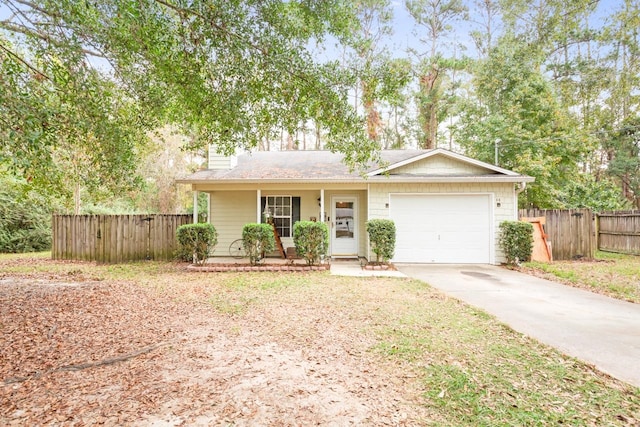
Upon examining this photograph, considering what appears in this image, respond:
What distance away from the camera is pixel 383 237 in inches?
370

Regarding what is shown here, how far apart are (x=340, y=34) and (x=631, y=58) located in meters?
23.3

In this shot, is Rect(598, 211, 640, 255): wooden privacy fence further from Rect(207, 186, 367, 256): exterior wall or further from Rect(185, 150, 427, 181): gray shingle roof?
Rect(207, 186, 367, 256): exterior wall

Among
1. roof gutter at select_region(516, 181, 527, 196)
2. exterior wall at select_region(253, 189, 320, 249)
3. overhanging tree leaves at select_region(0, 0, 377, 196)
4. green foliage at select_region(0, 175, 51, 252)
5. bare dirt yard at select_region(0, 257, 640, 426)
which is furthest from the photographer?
green foliage at select_region(0, 175, 51, 252)

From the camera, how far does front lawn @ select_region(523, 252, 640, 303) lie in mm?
6573

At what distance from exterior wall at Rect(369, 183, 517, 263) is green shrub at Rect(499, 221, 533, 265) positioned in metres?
0.41

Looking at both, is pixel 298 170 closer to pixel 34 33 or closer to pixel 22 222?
pixel 34 33

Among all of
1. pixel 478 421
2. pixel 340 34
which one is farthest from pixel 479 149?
pixel 478 421

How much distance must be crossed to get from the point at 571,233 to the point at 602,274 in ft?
10.5

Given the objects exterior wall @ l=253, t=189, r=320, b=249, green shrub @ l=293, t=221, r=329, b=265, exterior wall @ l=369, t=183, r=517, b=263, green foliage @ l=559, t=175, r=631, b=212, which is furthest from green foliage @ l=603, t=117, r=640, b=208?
green shrub @ l=293, t=221, r=329, b=265

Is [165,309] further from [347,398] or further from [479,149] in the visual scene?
[479,149]

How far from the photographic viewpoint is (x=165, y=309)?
5.36 metres

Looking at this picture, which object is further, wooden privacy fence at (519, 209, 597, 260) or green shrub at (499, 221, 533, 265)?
wooden privacy fence at (519, 209, 597, 260)

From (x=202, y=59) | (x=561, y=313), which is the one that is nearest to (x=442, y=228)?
(x=561, y=313)

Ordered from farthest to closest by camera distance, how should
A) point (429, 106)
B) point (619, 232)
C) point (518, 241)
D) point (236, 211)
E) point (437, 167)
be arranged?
point (429, 106), point (619, 232), point (236, 211), point (437, 167), point (518, 241)
